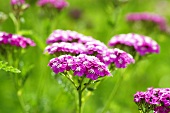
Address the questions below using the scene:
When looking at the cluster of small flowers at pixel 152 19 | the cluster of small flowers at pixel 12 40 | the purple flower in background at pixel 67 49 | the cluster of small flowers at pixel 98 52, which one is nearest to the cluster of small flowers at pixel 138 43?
the cluster of small flowers at pixel 98 52

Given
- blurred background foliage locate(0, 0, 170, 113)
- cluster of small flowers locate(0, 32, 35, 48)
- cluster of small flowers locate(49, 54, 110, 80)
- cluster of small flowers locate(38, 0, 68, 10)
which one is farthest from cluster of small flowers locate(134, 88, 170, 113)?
cluster of small flowers locate(38, 0, 68, 10)

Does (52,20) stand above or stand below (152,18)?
below

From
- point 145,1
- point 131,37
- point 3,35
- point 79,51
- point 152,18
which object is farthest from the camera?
point 145,1

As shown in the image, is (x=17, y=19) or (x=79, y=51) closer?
(x=79, y=51)

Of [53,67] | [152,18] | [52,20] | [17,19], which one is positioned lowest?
[53,67]

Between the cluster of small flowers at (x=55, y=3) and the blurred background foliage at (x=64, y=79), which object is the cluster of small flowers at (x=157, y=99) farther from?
the cluster of small flowers at (x=55, y=3)

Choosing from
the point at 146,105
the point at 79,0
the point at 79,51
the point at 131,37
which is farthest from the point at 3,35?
the point at 79,0

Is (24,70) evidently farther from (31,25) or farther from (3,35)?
(31,25)

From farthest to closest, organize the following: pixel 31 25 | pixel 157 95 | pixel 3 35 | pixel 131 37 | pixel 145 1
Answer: pixel 145 1, pixel 31 25, pixel 131 37, pixel 3 35, pixel 157 95
